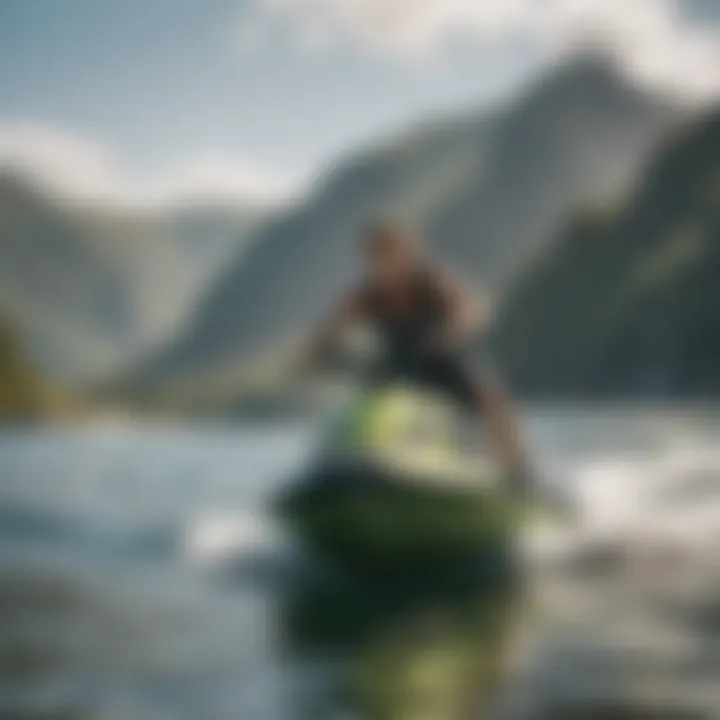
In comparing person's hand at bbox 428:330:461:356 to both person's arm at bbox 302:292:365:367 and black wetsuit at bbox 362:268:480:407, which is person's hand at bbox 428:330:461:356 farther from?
person's arm at bbox 302:292:365:367

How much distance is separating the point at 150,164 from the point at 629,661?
1311 mm

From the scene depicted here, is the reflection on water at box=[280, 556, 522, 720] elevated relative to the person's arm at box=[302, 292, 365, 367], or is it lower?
Answer: lower

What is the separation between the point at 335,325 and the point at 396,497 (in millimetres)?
337

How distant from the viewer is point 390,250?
7.08 feet

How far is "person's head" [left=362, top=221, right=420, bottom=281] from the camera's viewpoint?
2.14 metres

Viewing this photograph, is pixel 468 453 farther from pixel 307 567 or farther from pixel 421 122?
pixel 421 122

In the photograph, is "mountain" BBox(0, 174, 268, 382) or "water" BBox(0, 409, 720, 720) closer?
"water" BBox(0, 409, 720, 720)

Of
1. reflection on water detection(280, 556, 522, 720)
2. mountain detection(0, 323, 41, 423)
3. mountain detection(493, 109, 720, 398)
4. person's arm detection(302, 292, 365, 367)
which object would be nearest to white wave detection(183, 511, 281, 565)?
reflection on water detection(280, 556, 522, 720)

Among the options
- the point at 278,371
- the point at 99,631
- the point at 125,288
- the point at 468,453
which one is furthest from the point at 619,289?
the point at 99,631

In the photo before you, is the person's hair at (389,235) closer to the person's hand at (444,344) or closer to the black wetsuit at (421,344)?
the black wetsuit at (421,344)

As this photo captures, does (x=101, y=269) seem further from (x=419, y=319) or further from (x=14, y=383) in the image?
(x=419, y=319)

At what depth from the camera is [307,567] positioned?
2.11 m

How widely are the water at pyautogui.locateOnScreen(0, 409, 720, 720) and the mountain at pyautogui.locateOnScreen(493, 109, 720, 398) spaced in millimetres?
85

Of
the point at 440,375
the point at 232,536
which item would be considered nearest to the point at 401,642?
the point at 232,536
